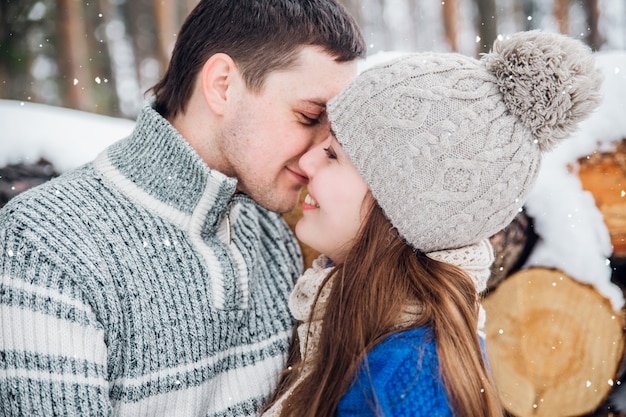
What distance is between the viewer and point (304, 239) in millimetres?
1465

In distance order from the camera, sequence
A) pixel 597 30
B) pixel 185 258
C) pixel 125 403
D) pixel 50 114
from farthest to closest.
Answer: pixel 597 30
pixel 50 114
pixel 185 258
pixel 125 403

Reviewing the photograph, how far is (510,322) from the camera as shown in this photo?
1634 mm

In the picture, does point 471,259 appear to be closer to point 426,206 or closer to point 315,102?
point 426,206

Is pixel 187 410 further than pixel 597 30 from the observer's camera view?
No

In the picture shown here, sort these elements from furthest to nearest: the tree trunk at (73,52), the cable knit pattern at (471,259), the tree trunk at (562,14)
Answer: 1. the tree trunk at (73,52)
2. the tree trunk at (562,14)
3. the cable knit pattern at (471,259)

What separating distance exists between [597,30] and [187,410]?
2.76 metres

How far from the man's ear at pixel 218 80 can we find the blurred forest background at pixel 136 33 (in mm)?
2063

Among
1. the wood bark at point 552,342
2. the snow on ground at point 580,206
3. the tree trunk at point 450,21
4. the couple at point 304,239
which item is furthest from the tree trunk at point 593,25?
the couple at point 304,239

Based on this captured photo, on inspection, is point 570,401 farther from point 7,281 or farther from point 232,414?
point 7,281

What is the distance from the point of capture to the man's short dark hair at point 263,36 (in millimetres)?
1623

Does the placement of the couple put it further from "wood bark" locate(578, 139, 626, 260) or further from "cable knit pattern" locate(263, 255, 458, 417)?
"wood bark" locate(578, 139, 626, 260)

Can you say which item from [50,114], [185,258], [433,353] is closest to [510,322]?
[433,353]

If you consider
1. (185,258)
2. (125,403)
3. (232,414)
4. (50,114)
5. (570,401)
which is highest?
(50,114)

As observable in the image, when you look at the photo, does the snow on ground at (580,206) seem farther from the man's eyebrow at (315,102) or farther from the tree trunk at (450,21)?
the tree trunk at (450,21)
